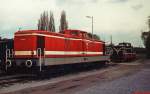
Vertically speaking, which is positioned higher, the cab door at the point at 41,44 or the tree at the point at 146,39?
the tree at the point at 146,39

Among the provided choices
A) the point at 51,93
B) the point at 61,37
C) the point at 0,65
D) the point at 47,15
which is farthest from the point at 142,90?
the point at 47,15

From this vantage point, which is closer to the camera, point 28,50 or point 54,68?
point 28,50

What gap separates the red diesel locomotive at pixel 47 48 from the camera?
20725 millimetres

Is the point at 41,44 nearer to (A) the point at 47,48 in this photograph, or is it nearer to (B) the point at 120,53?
(A) the point at 47,48

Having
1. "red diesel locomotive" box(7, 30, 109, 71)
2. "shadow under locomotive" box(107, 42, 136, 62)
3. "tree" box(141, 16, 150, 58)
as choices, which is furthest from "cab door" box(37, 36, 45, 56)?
"tree" box(141, 16, 150, 58)

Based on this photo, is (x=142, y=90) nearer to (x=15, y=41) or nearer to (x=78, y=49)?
(x=15, y=41)

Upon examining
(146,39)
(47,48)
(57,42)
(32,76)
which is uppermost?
(146,39)

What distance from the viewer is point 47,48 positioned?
71.2ft

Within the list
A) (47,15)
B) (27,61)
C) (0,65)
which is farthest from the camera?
(47,15)

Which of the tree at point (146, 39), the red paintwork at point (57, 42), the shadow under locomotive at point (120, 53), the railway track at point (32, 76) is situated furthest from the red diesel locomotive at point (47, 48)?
the tree at point (146, 39)

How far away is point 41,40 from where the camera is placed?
2136cm

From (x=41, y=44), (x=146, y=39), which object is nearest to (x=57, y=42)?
(x=41, y=44)

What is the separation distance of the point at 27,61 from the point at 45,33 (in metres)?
2.49

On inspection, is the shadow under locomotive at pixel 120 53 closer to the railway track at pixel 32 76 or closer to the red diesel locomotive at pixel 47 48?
the railway track at pixel 32 76
